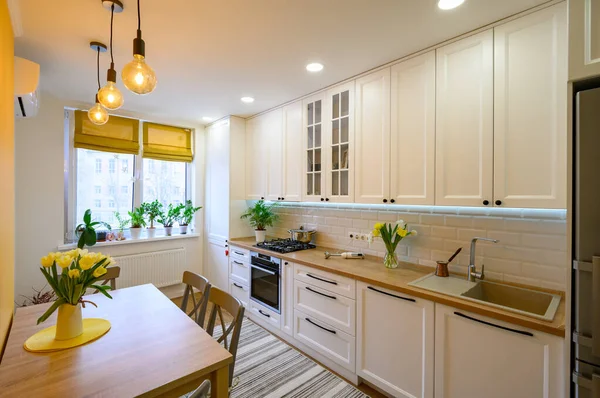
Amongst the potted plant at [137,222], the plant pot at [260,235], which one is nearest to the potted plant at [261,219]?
the plant pot at [260,235]

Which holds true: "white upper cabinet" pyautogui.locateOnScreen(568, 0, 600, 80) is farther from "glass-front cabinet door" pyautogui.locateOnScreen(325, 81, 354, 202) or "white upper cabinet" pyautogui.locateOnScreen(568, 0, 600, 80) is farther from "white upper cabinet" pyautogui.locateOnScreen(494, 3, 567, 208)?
"glass-front cabinet door" pyautogui.locateOnScreen(325, 81, 354, 202)

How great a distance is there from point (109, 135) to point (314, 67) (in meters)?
2.73

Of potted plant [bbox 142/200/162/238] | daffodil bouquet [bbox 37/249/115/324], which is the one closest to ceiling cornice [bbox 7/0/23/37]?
daffodil bouquet [bbox 37/249/115/324]

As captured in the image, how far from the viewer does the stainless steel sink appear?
1641mm

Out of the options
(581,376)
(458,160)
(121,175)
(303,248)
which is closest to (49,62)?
(121,175)

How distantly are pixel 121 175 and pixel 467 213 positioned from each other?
3908 millimetres

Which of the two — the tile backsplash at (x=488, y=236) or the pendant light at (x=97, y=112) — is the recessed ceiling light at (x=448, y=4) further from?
the pendant light at (x=97, y=112)

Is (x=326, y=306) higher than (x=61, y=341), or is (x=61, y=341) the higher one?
(x=61, y=341)

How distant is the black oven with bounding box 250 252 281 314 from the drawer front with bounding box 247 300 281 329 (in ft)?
0.16

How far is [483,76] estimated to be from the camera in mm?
1714

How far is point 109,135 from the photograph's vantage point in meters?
3.40

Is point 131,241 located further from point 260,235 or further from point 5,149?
point 5,149

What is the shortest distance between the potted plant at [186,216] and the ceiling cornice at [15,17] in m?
2.49

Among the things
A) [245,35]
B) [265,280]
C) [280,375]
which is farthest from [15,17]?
[280,375]
